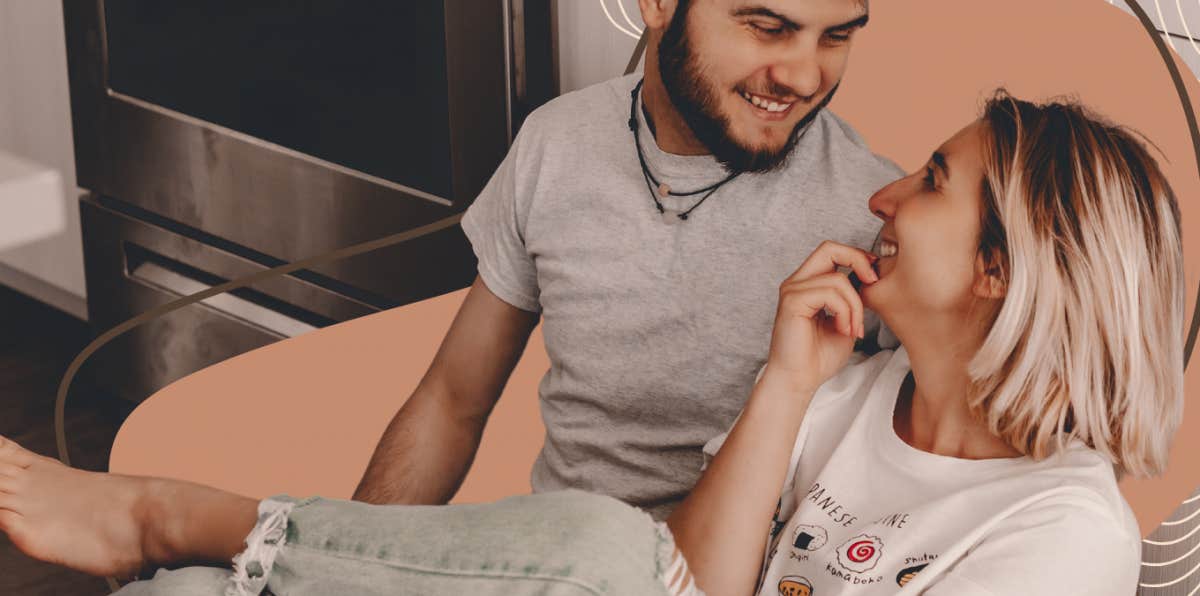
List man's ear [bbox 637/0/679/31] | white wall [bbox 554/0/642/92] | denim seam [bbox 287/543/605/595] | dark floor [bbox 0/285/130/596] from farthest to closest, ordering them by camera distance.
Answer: dark floor [bbox 0/285/130/596] < white wall [bbox 554/0/642/92] < man's ear [bbox 637/0/679/31] < denim seam [bbox 287/543/605/595]

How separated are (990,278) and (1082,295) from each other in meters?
0.07

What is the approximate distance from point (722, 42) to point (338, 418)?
0.61 metres

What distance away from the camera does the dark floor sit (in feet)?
7.29

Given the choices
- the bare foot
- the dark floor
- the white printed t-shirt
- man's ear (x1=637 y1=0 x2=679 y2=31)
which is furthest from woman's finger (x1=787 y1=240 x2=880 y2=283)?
the dark floor

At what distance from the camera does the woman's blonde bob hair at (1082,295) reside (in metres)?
1.03

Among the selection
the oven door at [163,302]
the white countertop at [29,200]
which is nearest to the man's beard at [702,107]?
the oven door at [163,302]

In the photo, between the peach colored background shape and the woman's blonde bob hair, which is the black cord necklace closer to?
the peach colored background shape

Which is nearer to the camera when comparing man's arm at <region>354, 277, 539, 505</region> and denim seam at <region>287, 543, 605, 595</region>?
denim seam at <region>287, 543, 605, 595</region>

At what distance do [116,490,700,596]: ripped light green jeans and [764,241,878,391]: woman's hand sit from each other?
0.68 feet

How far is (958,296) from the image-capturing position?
1.10 m

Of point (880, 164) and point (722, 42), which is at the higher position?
point (722, 42)

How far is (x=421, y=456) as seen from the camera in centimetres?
148

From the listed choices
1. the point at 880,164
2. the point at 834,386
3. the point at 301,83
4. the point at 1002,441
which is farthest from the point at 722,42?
the point at 301,83

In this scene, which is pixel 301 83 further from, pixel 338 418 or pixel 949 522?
pixel 949 522
